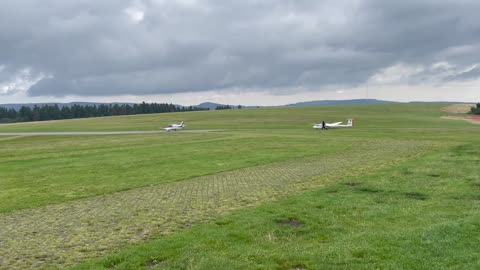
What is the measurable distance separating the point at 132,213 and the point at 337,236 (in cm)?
692

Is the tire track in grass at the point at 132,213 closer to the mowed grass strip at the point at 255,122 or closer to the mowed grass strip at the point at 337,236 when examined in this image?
the mowed grass strip at the point at 337,236

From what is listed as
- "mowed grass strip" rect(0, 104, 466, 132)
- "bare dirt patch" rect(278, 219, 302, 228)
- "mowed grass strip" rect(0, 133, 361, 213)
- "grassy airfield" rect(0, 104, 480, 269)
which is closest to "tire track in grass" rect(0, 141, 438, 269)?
"grassy airfield" rect(0, 104, 480, 269)

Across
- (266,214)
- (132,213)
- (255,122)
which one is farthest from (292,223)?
(255,122)

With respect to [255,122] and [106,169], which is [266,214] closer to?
[106,169]

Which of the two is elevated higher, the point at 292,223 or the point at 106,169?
the point at 292,223

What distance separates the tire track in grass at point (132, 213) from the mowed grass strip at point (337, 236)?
1014 mm

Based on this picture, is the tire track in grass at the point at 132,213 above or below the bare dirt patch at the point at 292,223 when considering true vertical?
below

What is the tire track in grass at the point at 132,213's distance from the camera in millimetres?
8945

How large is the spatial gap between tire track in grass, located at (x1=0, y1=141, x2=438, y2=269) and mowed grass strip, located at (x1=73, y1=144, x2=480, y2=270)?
3.33 ft

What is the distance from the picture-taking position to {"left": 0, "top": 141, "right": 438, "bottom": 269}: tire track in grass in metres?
8.95

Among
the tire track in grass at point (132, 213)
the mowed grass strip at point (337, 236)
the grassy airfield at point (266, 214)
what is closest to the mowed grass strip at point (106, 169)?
the grassy airfield at point (266, 214)

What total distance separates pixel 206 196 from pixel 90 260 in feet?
22.2

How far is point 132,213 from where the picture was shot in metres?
12.1

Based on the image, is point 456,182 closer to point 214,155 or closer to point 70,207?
point 70,207
